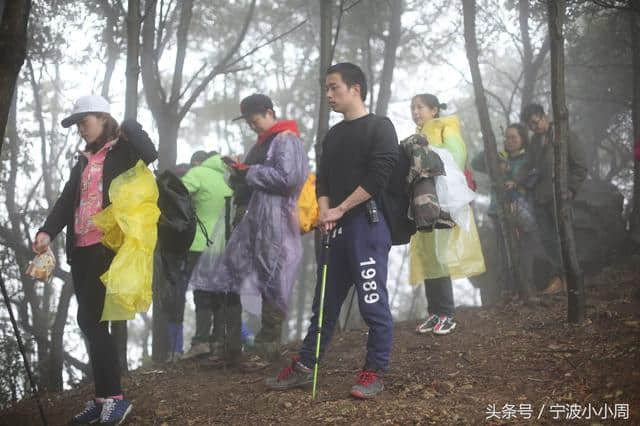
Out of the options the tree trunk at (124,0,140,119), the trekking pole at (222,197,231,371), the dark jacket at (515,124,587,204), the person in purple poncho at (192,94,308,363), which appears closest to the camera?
the person in purple poncho at (192,94,308,363)

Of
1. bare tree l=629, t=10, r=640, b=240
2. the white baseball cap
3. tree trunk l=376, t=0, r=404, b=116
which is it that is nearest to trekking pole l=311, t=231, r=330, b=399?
the white baseball cap

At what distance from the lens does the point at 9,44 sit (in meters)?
3.66

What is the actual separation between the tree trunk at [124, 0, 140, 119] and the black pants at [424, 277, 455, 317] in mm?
3565

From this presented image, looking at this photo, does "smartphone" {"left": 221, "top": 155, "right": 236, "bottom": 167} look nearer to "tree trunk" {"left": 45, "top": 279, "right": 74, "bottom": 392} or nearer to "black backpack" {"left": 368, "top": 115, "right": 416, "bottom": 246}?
"black backpack" {"left": 368, "top": 115, "right": 416, "bottom": 246}

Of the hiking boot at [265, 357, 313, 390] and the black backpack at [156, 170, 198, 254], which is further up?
the black backpack at [156, 170, 198, 254]

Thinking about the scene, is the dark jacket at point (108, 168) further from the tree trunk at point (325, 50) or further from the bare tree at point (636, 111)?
the bare tree at point (636, 111)

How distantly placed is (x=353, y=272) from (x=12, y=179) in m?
8.91

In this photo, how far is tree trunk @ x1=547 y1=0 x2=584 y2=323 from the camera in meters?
5.25

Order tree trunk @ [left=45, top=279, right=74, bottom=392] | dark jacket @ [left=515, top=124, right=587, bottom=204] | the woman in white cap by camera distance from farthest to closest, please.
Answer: tree trunk @ [left=45, top=279, right=74, bottom=392], dark jacket @ [left=515, top=124, right=587, bottom=204], the woman in white cap

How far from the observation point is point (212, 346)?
583 centimetres

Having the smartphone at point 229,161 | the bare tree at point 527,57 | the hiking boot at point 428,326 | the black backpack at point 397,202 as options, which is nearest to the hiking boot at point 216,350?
the smartphone at point 229,161

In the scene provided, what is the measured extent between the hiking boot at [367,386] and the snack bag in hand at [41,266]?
2.29 metres

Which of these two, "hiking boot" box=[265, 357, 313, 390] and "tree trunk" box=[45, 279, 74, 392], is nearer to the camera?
"hiking boot" box=[265, 357, 313, 390]

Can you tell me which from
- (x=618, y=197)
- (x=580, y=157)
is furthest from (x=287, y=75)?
(x=580, y=157)
